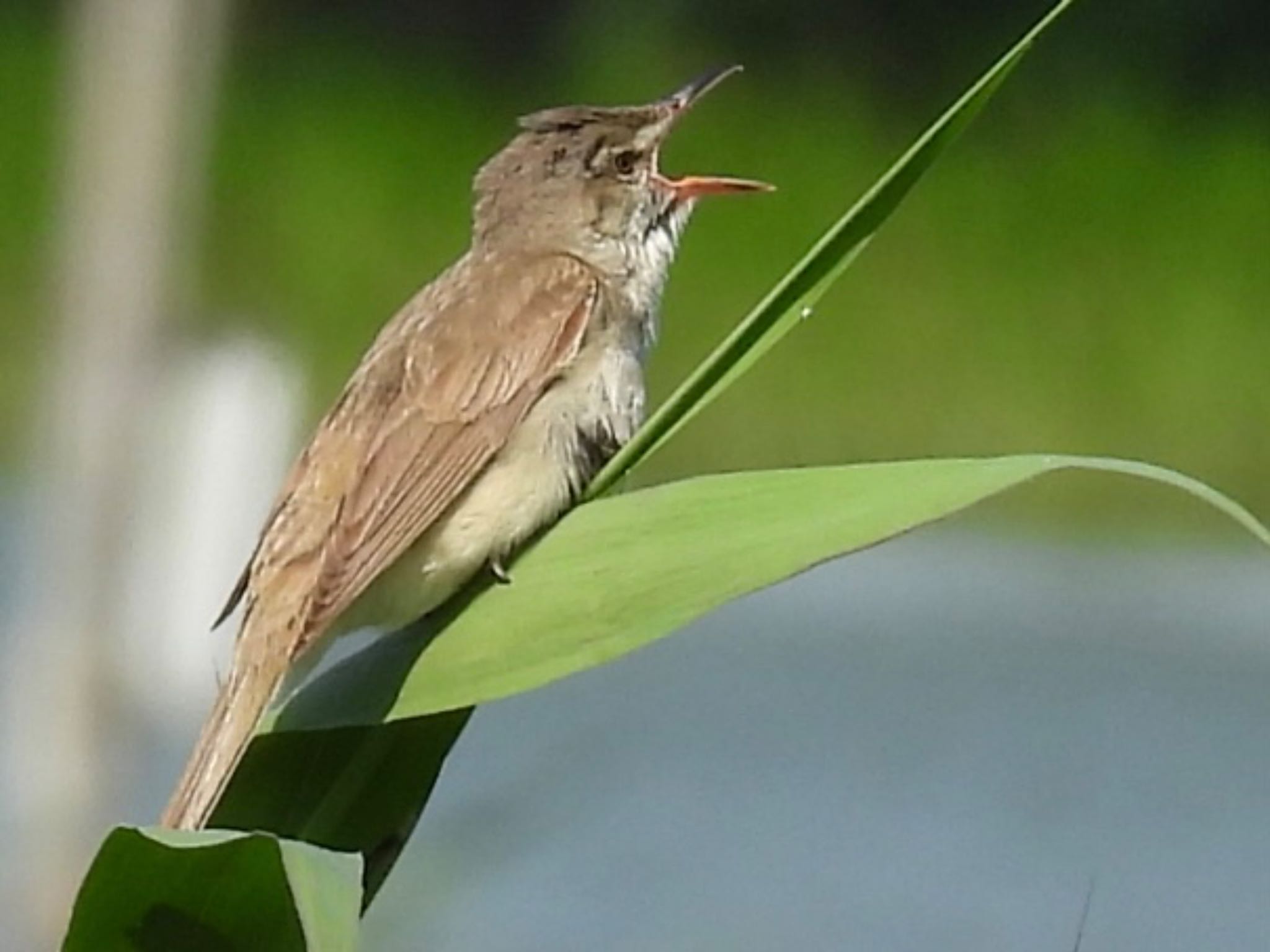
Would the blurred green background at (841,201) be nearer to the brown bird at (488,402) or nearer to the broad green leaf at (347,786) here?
the brown bird at (488,402)

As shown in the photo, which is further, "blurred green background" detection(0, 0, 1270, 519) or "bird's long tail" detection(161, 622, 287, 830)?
"blurred green background" detection(0, 0, 1270, 519)

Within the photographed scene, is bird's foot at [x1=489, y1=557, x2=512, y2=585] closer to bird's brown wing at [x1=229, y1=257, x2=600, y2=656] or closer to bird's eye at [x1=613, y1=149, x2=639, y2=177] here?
bird's brown wing at [x1=229, y1=257, x2=600, y2=656]

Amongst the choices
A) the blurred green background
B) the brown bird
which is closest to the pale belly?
the brown bird

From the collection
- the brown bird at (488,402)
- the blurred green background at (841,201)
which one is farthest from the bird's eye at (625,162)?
the blurred green background at (841,201)

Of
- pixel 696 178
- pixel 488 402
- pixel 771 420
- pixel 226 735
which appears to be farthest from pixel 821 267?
pixel 771 420

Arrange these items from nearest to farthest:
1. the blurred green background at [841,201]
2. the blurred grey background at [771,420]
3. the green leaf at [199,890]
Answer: the green leaf at [199,890] < the blurred grey background at [771,420] < the blurred green background at [841,201]

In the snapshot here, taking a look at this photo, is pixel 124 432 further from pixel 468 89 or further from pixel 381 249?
pixel 468 89

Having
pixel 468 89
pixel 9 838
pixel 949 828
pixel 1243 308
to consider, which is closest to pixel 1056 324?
pixel 1243 308
